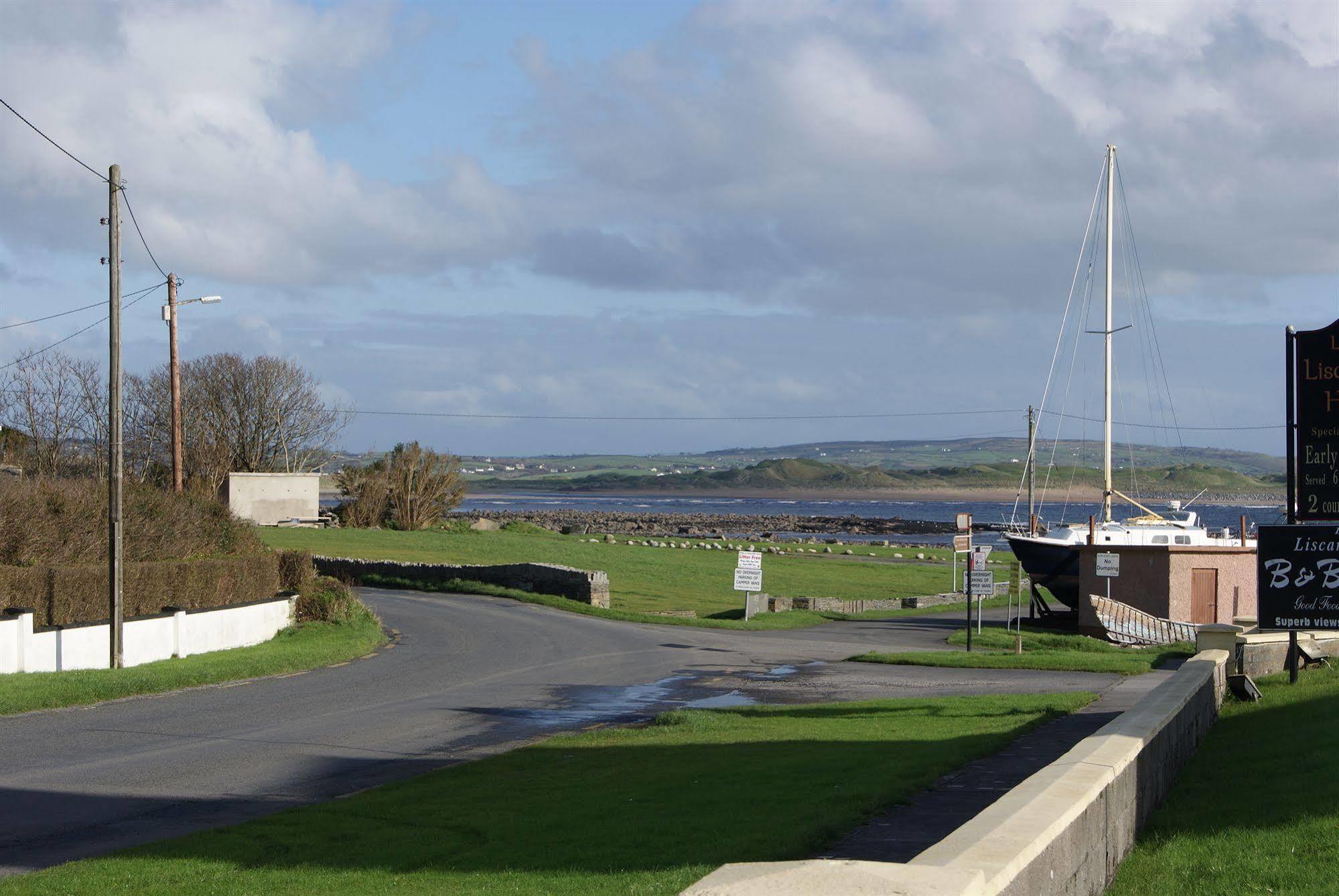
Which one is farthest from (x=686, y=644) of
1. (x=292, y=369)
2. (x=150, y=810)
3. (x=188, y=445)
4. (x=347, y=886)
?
(x=292, y=369)

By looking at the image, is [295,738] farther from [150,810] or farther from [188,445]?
[188,445]

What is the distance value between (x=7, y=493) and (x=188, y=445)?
4607cm

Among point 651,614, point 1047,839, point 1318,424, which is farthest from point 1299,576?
point 651,614

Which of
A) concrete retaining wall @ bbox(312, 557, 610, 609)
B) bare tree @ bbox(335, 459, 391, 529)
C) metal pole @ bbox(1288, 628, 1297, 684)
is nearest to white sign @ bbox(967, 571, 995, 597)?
metal pole @ bbox(1288, 628, 1297, 684)

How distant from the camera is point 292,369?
7775cm

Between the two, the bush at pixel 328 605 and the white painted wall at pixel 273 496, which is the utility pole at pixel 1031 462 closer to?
the bush at pixel 328 605

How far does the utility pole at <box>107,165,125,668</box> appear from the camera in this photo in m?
22.0

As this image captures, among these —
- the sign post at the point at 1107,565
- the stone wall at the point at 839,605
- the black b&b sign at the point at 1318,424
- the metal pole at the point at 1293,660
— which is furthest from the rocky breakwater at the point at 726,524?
the black b&b sign at the point at 1318,424

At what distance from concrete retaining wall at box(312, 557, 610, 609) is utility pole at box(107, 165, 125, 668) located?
1760 centimetres

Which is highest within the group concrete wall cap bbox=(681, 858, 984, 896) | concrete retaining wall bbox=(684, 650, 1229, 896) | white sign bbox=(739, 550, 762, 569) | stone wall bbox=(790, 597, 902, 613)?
concrete wall cap bbox=(681, 858, 984, 896)

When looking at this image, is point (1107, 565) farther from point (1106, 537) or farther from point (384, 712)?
point (384, 712)

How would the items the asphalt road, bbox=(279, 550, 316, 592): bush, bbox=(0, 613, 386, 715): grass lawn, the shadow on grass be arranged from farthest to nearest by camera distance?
1. bbox=(279, 550, 316, 592): bush
2. bbox=(0, 613, 386, 715): grass lawn
3. the asphalt road
4. the shadow on grass

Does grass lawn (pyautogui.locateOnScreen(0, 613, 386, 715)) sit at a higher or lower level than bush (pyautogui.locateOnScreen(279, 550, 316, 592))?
lower

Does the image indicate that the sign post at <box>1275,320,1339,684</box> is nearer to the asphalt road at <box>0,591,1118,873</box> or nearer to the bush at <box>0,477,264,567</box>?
the asphalt road at <box>0,591,1118,873</box>
